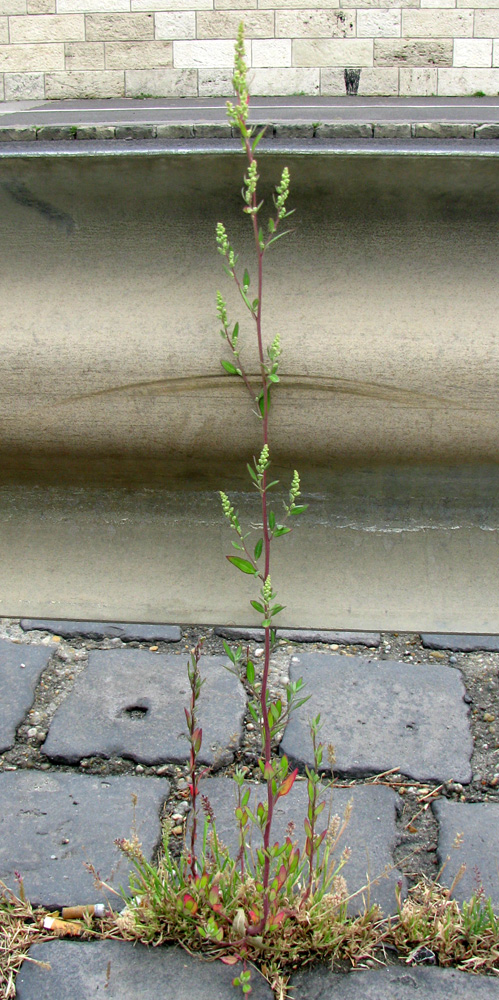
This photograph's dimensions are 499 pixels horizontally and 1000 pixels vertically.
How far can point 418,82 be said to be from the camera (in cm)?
1109

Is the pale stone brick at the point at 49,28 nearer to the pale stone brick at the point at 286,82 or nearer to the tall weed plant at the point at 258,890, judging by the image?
the pale stone brick at the point at 286,82

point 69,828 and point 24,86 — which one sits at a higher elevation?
point 24,86

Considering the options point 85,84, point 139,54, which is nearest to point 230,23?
point 139,54

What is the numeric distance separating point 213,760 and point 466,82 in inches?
475

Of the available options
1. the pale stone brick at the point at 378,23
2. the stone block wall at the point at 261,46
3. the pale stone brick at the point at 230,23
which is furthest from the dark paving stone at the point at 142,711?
the pale stone brick at the point at 378,23

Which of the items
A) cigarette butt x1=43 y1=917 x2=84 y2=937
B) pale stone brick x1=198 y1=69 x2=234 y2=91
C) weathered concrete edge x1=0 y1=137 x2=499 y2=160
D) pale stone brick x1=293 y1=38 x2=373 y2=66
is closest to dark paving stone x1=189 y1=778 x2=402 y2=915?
cigarette butt x1=43 y1=917 x2=84 y2=937

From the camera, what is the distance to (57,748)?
154 cm

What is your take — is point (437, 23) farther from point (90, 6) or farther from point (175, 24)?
point (90, 6)

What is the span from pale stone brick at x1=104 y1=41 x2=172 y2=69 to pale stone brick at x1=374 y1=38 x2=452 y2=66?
3.04m

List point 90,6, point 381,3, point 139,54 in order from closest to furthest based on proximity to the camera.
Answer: point 381,3 < point 90,6 < point 139,54

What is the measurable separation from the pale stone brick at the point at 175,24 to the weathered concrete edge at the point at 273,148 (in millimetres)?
10889

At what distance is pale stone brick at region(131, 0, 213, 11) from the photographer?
10758 mm

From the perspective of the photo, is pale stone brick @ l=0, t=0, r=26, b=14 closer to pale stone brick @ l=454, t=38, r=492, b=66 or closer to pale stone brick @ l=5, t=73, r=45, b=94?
pale stone brick @ l=5, t=73, r=45, b=94

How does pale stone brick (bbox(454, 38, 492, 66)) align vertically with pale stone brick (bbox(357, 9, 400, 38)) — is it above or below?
below
